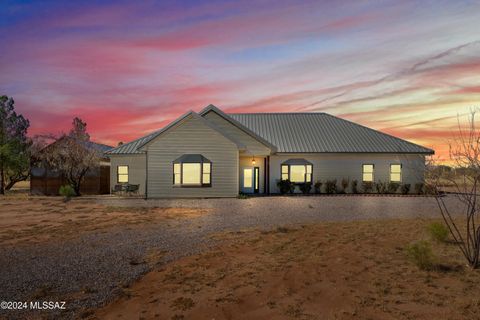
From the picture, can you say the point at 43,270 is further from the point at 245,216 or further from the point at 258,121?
the point at 258,121

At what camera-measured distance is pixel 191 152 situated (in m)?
23.8

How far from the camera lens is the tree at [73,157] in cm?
2823

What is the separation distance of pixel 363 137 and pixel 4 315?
29675 mm

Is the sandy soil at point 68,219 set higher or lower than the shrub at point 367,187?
lower

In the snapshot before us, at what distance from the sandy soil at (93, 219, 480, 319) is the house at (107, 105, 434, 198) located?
47.3 feet

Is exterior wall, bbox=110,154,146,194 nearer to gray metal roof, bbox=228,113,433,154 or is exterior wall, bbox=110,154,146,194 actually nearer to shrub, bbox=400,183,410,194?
gray metal roof, bbox=228,113,433,154

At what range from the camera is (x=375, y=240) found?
1016 centimetres

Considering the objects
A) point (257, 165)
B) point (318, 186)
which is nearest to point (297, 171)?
point (318, 186)

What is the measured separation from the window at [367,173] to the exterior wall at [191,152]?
37.6ft

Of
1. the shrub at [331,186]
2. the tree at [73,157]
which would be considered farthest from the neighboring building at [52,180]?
the shrub at [331,186]

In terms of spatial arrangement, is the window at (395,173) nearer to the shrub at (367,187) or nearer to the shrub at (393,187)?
the shrub at (393,187)

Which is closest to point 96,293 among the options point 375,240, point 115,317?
point 115,317

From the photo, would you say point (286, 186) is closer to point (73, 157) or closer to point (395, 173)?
point (395, 173)

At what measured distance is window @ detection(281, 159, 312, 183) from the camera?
2812cm
